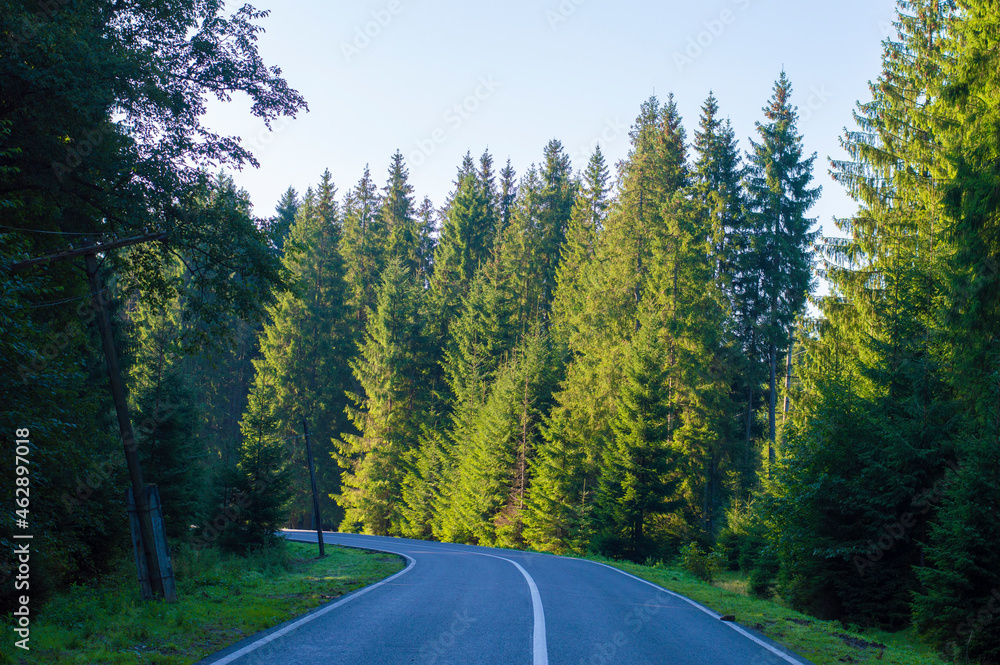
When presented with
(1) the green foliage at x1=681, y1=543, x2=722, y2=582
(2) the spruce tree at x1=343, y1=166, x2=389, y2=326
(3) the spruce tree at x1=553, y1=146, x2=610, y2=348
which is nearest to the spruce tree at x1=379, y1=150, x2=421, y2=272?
(2) the spruce tree at x1=343, y1=166, x2=389, y2=326

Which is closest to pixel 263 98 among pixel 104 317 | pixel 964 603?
pixel 104 317

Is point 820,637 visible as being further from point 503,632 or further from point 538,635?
point 503,632

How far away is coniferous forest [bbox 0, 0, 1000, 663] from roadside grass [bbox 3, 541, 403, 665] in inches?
37.9

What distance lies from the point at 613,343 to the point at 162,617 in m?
31.6

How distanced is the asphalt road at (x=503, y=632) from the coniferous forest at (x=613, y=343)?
4.80 metres

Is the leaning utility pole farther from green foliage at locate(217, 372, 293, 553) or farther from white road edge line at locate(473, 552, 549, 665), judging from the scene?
green foliage at locate(217, 372, 293, 553)

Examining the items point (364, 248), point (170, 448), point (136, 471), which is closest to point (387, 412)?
point (364, 248)

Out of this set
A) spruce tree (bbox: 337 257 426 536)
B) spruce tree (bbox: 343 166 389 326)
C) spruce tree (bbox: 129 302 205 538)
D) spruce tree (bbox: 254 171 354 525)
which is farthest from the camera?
spruce tree (bbox: 343 166 389 326)

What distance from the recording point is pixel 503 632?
8.30 metres

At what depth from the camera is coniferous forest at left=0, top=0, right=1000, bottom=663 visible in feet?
39.7

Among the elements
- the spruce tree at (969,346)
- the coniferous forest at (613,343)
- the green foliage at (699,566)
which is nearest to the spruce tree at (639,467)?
A: the coniferous forest at (613,343)

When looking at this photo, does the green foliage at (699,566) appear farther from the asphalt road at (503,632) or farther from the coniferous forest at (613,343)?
the asphalt road at (503,632)

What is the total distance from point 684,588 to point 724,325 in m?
21.9

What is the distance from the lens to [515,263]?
52312 mm
